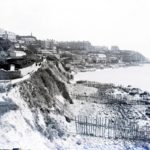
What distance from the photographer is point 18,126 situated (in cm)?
2311

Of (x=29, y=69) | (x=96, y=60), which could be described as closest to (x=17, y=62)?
(x=29, y=69)

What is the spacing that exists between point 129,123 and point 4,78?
14.6 metres

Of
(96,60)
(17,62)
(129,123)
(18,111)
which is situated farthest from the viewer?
(96,60)

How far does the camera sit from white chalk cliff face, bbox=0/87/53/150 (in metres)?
21.0

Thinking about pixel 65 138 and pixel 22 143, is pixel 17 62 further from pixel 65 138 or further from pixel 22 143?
pixel 22 143

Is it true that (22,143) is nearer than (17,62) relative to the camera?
Yes

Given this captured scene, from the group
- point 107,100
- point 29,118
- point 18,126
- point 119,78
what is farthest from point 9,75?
point 119,78

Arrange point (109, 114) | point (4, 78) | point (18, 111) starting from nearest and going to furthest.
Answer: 1. point (18, 111)
2. point (4, 78)
3. point (109, 114)

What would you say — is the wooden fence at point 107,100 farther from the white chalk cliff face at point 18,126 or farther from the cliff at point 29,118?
the white chalk cliff face at point 18,126

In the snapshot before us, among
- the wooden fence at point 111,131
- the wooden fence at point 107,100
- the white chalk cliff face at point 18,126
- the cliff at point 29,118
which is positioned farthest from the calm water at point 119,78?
the white chalk cliff face at point 18,126

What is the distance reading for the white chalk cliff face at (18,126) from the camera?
21.0 meters

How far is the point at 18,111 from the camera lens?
24.9 m

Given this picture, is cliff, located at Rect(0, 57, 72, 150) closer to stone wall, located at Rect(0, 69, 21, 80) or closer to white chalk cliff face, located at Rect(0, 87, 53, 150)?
white chalk cliff face, located at Rect(0, 87, 53, 150)

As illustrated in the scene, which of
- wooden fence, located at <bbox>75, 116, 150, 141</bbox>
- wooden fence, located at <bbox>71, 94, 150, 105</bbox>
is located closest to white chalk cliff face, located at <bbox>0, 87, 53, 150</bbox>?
wooden fence, located at <bbox>75, 116, 150, 141</bbox>
